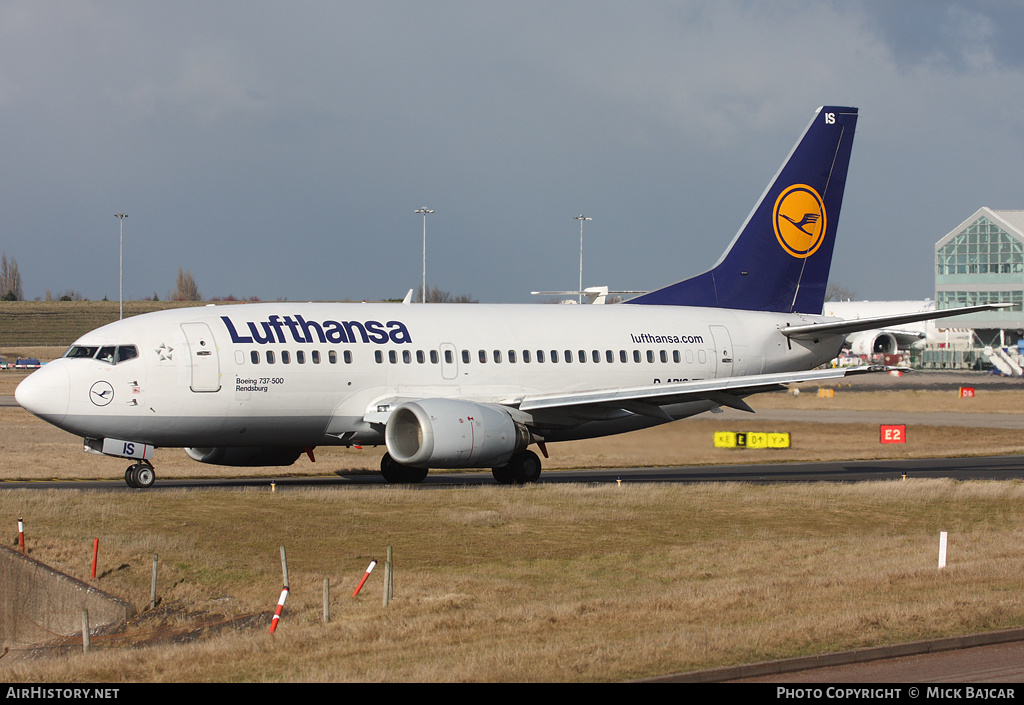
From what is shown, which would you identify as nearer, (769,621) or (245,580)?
(769,621)

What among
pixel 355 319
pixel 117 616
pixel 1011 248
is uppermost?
pixel 1011 248

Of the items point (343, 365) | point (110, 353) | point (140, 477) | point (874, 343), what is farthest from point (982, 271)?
point (110, 353)

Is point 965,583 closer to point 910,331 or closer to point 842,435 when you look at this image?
point 842,435

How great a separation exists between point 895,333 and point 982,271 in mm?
17907

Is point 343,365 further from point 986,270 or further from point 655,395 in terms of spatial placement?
point 986,270

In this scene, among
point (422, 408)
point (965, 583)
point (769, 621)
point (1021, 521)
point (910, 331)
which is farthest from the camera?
point (910, 331)

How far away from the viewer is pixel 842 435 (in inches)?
1991

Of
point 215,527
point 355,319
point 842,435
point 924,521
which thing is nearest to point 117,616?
point 215,527

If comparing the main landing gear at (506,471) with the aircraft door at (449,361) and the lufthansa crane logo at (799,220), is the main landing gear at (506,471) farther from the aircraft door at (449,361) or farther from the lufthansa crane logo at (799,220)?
the lufthansa crane logo at (799,220)

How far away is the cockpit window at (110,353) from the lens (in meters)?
28.1

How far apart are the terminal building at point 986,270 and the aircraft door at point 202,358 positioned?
4116 inches

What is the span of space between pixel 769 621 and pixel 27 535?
49.0 ft

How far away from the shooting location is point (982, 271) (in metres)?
121

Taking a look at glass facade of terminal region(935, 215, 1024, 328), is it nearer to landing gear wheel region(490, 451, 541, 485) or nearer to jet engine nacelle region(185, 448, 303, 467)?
landing gear wheel region(490, 451, 541, 485)
